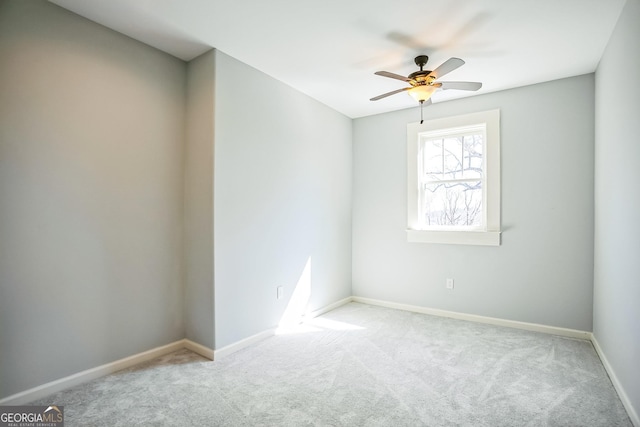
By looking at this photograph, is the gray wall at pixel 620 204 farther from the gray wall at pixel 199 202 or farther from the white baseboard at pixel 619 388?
the gray wall at pixel 199 202

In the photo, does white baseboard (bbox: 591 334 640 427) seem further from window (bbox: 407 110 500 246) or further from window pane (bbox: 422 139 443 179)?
window pane (bbox: 422 139 443 179)

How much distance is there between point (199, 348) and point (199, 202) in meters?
1.29

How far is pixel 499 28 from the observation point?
95.7 inches

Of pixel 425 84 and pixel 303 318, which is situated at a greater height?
pixel 425 84

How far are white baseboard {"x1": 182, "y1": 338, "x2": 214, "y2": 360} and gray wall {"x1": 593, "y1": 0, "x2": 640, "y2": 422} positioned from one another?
9.56 feet

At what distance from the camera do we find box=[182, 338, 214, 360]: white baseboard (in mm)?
2738

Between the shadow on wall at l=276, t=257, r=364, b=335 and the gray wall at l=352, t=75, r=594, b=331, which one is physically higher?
the gray wall at l=352, t=75, r=594, b=331

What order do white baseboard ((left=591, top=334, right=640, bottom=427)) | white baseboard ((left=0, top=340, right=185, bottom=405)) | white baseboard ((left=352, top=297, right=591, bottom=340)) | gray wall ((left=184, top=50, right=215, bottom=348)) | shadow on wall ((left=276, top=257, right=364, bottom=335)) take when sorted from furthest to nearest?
shadow on wall ((left=276, top=257, right=364, bottom=335)) → white baseboard ((left=352, top=297, right=591, bottom=340)) → gray wall ((left=184, top=50, right=215, bottom=348)) → white baseboard ((left=0, top=340, right=185, bottom=405)) → white baseboard ((left=591, top=334, right=640, bottom=427))

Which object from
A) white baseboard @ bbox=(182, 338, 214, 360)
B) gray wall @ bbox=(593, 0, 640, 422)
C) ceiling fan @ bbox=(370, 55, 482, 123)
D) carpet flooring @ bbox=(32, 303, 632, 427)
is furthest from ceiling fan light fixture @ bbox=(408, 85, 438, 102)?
white baseboard @ bbox=(182, 338, 214, 360)

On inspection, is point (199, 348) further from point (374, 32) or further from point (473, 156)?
point (473, 156)

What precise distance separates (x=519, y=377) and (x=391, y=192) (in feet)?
8.31

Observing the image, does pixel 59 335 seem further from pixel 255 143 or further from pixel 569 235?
pixel 569 235

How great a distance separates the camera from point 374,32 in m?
2.50

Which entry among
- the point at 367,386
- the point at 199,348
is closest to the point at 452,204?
the point at 367,386
